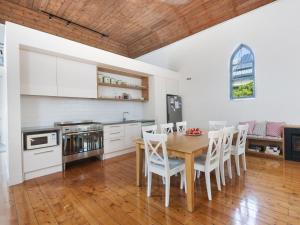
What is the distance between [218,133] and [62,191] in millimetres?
2347

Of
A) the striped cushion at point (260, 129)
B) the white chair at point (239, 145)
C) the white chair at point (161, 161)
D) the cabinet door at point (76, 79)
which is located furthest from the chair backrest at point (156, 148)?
the striped cushion at point (260, 129)

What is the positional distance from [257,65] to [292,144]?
6.91 ft

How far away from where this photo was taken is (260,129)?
13.5 feet

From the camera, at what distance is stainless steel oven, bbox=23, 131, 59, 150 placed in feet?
9.16

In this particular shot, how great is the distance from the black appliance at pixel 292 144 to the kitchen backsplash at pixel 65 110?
4043mm

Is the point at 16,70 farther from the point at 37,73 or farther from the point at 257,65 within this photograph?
the point at 257,65

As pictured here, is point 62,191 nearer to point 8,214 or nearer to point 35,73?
point 8,214

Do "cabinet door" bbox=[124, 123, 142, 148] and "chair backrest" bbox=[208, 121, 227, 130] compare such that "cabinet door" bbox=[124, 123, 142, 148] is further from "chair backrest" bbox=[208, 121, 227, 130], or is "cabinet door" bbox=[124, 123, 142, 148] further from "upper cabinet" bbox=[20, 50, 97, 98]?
"chair backrest" bbox=[208, 121, 227, 130]

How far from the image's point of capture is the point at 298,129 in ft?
11.8

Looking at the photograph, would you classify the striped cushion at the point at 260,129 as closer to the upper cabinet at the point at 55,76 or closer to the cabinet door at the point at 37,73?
the upper cabinet at the point at 55,76

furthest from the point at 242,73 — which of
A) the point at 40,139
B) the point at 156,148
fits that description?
the point at 40,139

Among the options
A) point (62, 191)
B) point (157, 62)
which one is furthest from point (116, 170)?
point (157, 62)

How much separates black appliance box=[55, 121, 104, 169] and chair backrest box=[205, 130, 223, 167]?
2.54m

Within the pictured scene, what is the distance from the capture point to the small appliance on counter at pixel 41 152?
279cm
